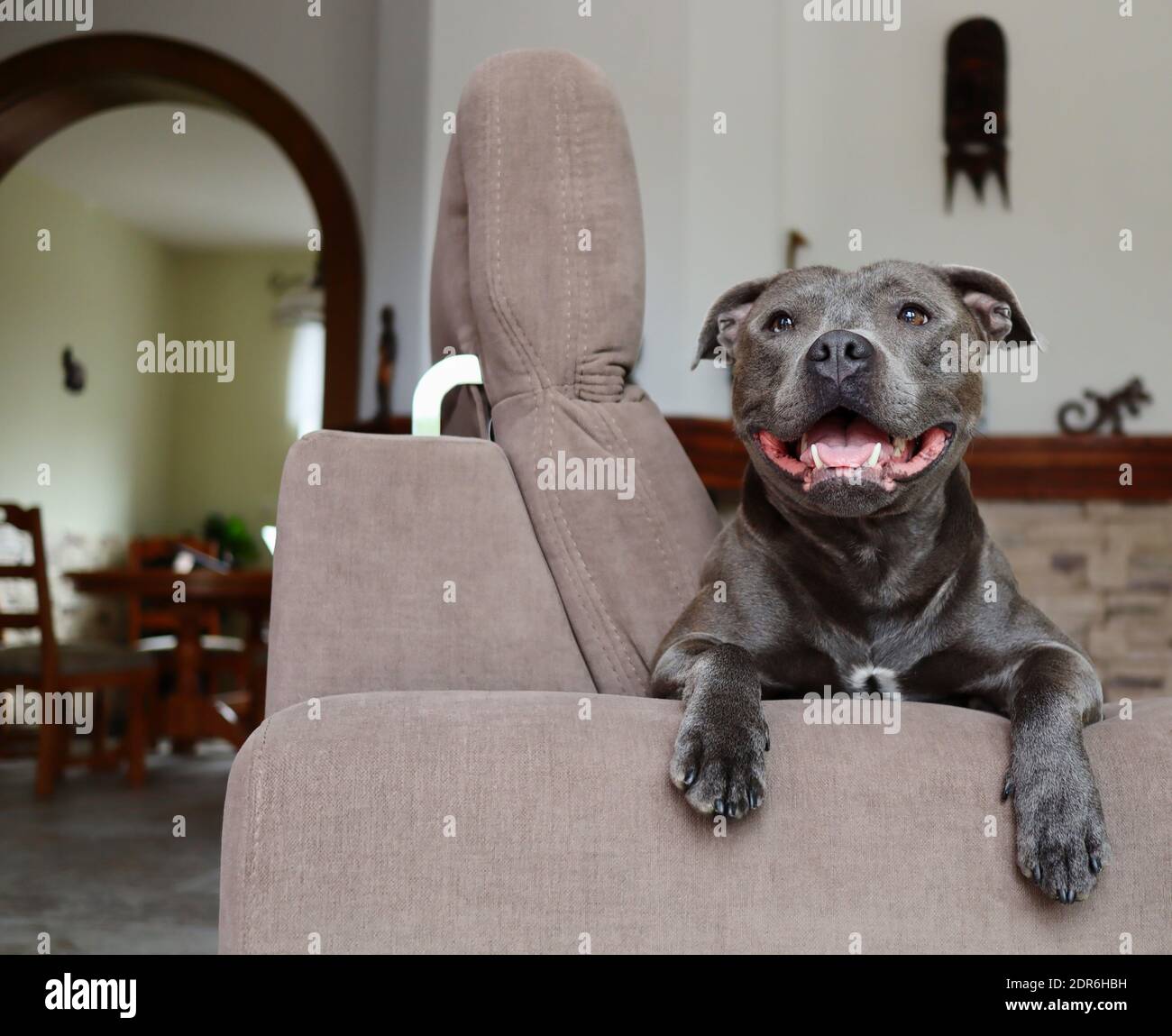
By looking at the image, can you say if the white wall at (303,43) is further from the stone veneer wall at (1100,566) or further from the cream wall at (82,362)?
the cream wall at (82,362)

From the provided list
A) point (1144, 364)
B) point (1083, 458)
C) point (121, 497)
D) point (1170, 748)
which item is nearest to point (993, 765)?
point (1170, 748)

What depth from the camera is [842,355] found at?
1.28 meters

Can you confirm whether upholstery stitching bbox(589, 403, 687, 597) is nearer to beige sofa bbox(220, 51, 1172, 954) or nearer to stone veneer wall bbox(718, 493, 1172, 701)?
beige sofa bbox(220, 51, 1172, 954)

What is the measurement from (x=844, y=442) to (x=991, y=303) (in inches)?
15.9

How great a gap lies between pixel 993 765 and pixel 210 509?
28.2 ft

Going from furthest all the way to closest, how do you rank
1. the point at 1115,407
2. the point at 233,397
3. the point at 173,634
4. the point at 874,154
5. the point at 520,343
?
1. the point at 233,397
2. the point at 173,634
3. the point at 874,154
4. the point at 1115,407
5. the point at 520,343

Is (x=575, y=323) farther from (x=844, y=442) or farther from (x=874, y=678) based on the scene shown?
(x=874, y=678)

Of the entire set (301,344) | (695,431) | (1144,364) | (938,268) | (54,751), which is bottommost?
(54,751)

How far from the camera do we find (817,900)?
0.94 m

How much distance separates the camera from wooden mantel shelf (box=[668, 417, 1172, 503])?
4180 millimetres

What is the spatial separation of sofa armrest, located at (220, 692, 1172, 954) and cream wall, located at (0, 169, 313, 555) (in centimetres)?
645

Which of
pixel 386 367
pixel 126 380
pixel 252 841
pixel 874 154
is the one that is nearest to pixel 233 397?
pixel 126 380

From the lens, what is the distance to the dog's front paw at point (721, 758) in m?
0.94

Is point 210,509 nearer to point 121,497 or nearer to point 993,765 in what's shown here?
point 121,497
